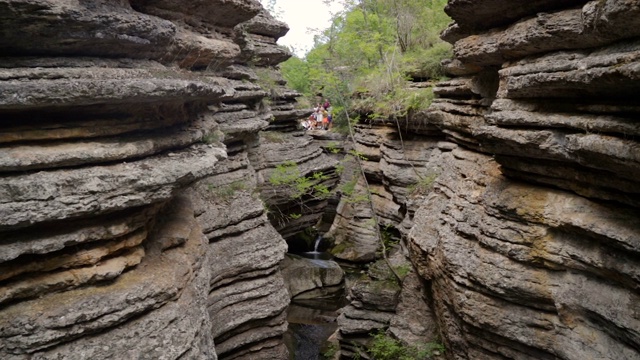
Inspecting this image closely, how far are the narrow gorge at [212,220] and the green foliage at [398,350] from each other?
129 millimetres

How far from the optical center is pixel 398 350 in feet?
27.7

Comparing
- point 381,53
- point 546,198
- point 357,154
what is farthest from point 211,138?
point 381,53

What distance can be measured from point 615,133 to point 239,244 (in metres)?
7.02

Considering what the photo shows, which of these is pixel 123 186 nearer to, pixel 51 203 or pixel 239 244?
pixel 51 203

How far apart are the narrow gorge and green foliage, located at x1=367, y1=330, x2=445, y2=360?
0.42 feet

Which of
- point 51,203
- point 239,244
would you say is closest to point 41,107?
point 51,203

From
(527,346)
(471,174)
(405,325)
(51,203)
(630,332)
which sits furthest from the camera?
(405,325)

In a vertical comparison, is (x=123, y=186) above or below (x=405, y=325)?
above

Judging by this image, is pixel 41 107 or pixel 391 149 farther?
pixel 391 149

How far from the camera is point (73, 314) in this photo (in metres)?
4.42

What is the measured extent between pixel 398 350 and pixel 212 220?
462 centimetres

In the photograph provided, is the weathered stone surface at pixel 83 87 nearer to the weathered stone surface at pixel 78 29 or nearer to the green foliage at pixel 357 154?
the weathered stone surface at pixel 78 29

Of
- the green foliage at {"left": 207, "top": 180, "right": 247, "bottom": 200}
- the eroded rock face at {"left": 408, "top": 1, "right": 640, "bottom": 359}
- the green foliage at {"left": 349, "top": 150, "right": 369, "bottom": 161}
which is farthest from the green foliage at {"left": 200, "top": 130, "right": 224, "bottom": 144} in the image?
the green foliage at {"left": 349, "top": 150, "right": 369, "bottom": 161}

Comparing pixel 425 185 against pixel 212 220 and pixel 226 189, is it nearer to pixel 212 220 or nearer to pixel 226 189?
pixel 226 189
